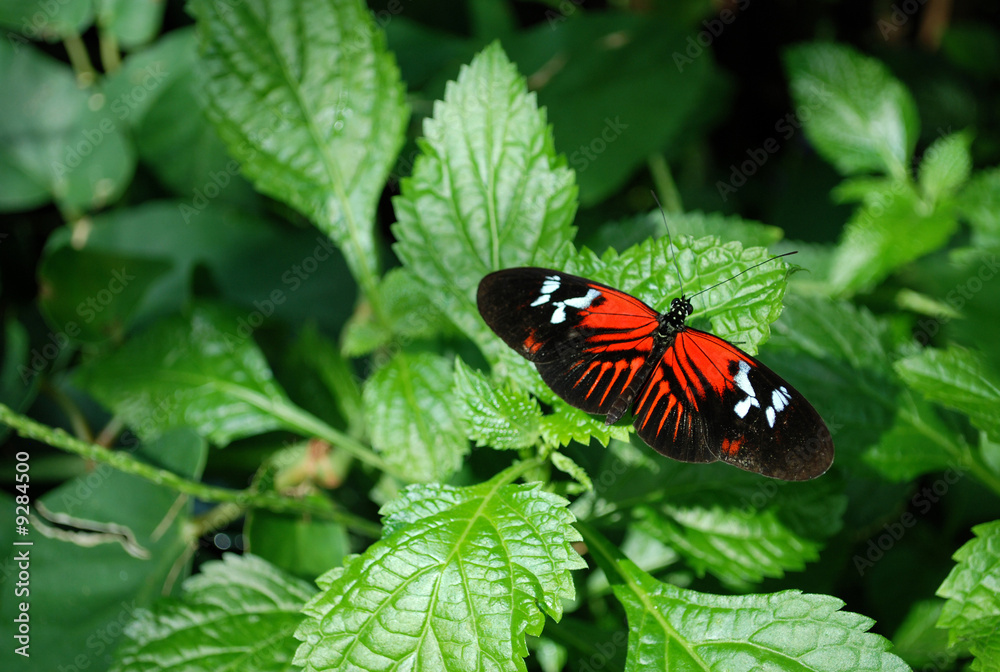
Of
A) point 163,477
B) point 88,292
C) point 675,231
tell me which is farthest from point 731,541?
point 88,292

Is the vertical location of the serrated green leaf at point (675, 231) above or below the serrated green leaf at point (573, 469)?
above

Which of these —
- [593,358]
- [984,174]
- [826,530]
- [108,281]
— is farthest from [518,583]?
[984,174]

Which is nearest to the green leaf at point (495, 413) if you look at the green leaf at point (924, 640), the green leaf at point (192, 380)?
the green leaf at point (192, 380)

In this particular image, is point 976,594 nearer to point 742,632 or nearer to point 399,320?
point 742,632

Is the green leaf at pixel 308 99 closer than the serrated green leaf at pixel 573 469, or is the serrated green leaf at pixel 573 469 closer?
the serrated green leaf at pixel 573 469

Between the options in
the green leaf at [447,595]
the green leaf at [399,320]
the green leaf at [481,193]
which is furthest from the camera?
the green leaf at [399,320]

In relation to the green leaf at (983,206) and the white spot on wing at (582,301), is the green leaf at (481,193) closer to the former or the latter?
the white spot on wing at (582,301)
